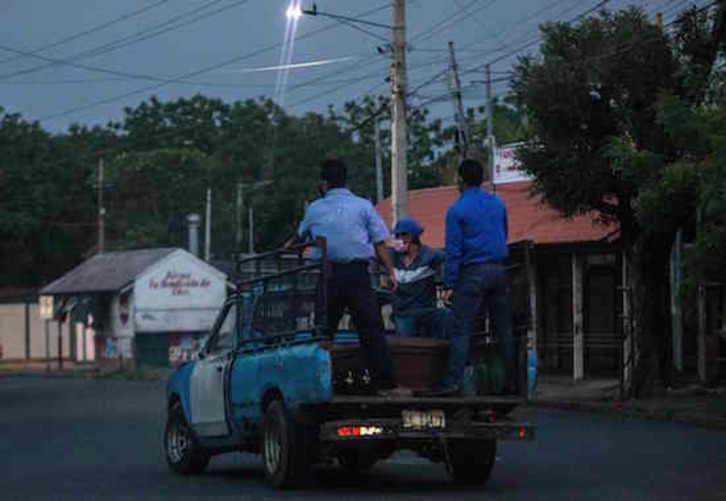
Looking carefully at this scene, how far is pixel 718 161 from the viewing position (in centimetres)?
1956

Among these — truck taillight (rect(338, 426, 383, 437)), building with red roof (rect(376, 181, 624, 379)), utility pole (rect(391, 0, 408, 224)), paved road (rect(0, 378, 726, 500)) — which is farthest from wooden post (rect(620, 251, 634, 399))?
truck taillight (rect(338, 426, 383, 437))

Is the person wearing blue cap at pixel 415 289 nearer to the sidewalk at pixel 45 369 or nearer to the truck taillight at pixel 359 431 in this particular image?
the truck taillight at pixel 359 431

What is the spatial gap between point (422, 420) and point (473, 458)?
1.03 meters

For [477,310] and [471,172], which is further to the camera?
[471,172]

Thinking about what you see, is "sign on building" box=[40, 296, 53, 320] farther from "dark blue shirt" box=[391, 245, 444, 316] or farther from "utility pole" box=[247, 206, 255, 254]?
"dark blue shirt" box=[391, 245, 444, 316]

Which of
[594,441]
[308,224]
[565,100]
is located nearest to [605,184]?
[565,100]

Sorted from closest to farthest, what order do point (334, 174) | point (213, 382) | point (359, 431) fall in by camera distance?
1. point (359, 431)
2. point (334, 174)
3. point (213, 382)

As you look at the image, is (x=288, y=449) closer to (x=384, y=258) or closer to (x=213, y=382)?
(x=384, y=258)

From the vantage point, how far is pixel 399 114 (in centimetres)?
2852

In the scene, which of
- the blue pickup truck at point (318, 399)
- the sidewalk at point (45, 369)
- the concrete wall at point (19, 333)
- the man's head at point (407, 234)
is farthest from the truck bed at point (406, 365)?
the concrete wall at point (19, 333)

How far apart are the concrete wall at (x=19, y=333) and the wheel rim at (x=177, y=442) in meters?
55.8

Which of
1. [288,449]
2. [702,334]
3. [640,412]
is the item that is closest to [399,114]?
[702,334]

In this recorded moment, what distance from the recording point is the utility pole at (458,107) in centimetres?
3588

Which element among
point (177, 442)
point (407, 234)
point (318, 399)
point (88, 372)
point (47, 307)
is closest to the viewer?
point (318, 399)
